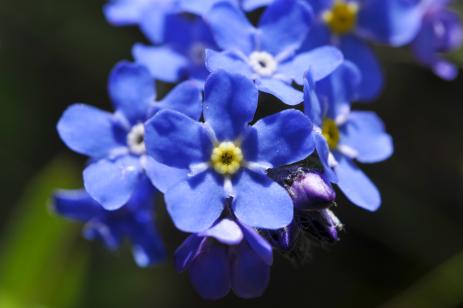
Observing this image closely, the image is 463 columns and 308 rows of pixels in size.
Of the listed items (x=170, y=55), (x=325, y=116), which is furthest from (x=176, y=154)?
(x=170, y=55)

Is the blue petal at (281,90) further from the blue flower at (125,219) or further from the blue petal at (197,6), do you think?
the blue flower at (125,219)

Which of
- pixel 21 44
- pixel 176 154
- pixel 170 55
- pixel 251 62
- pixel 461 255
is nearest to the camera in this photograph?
pixel 176 154

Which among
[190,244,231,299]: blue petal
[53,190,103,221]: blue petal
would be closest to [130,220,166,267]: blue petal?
[53,190,103,221]: blue petal

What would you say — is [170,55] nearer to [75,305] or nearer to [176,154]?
[176,154]

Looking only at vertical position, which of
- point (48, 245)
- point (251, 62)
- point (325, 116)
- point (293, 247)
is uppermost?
point (251, 62)

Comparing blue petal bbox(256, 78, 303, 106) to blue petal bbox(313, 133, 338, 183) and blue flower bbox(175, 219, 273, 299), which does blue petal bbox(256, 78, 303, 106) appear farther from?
blue flower bbox(175, 219, 273, 299)

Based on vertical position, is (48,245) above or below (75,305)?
above
